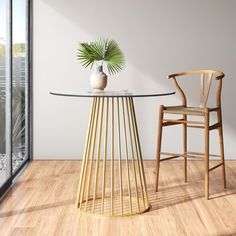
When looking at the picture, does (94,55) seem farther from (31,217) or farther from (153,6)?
(153,6)

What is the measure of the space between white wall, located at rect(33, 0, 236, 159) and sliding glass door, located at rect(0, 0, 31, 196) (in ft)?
0.53

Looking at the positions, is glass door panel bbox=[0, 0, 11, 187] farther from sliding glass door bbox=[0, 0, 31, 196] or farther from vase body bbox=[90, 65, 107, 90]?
vase body bbox=[90, 65, 107, 90]

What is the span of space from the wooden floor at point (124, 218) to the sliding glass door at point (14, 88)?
209 millimetres

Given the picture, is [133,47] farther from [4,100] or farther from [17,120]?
[4,100]

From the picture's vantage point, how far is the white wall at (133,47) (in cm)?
499

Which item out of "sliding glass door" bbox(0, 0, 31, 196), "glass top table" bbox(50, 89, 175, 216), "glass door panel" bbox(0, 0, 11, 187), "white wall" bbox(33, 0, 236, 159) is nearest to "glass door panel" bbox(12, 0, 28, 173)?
"sliding glass door" bbox(0, 0, 31, 196)

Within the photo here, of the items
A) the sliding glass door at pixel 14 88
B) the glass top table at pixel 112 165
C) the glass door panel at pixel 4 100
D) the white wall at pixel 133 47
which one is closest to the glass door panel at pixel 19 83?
Result: the sliding glass door at pixel 14 88

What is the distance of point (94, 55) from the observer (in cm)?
357

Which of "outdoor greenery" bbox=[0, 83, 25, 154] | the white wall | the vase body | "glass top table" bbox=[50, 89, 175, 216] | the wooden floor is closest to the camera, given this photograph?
the wooden floor

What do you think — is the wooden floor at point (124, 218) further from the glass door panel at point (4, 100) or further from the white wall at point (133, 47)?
the white wall at point (133, 47)

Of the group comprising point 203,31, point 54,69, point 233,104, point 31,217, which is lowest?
point 31,217

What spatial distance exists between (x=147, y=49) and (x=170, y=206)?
193cm

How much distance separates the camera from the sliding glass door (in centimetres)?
386

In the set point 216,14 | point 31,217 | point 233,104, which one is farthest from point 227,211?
point 216,14
